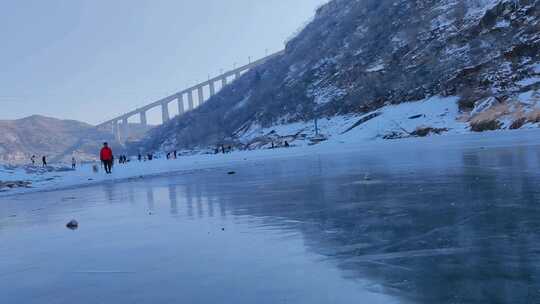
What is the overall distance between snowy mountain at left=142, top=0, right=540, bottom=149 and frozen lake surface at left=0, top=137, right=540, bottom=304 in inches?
1571

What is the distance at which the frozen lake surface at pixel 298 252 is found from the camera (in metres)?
3.04

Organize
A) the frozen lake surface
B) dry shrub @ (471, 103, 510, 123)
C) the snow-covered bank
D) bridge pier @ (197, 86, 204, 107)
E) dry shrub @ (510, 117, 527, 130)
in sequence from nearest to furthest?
the frozen lake surface
the snow-covered bank
dry shrub @ (510, 117, 527, 130)
dry shrub @ (471, 103, 510, 123)
bridge pier @ (197, 86, 204, 107)

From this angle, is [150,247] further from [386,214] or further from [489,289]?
[489,289]

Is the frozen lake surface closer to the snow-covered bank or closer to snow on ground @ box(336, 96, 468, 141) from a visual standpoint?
the snow-covered bank

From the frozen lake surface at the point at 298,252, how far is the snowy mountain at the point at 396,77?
3990 cm

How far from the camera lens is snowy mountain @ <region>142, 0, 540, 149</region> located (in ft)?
188

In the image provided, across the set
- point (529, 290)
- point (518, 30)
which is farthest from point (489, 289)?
point (518, 30)

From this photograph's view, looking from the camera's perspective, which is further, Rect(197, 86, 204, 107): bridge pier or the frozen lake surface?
Rect(197, 86, 204, 107): bridge pier

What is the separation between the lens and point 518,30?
65438 millimetres

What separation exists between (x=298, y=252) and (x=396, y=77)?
78.7m

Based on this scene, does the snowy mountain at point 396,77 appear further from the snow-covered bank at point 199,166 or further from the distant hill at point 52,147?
the distant hill at point 52,147

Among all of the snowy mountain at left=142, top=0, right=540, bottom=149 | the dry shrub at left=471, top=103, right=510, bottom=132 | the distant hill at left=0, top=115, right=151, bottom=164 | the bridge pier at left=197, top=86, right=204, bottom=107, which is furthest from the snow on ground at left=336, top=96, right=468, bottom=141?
the distant hill at left=0, top=115, right=151, bottom=164

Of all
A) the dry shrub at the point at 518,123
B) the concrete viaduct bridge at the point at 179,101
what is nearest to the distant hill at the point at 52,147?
the concrete viaduct bridge at the point at 179,101

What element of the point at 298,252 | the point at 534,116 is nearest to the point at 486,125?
the point at 534,116
